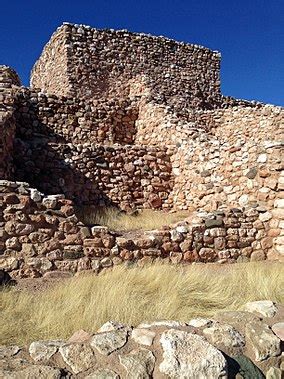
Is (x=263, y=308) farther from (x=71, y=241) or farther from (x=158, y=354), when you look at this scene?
(x=71, y=241)

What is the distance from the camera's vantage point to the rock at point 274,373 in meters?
3.28

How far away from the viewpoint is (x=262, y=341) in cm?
346

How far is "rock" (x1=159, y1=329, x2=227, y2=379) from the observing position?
113 inches

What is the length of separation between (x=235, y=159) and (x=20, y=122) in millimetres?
6686

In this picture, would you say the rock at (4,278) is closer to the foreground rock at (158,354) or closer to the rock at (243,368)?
the foreground rock at (158,354)

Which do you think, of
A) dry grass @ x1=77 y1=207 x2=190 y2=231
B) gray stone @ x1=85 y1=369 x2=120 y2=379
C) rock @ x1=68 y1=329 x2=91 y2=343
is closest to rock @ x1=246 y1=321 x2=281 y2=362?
gray stone @ x1=85 y1=369 x2=120 y2=379

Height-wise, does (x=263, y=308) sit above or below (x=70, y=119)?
below

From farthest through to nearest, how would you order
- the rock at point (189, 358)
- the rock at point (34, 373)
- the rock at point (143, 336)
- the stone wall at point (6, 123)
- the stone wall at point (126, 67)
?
the stone wall at point (126, 67) < the stone wall at point (6, 123) < the rock at point (143, 336) < the rock at point (189, 358) < the rock at point (34, 373)

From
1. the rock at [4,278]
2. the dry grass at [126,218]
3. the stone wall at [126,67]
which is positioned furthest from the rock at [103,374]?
the stone wall at [126,67]

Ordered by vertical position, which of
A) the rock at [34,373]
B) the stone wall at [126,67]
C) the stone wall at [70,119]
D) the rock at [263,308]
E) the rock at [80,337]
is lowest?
the rock at [34,373]

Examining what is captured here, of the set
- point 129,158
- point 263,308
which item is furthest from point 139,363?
point 129,158

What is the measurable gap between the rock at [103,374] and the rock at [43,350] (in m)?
0.37

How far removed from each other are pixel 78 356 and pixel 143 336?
0.57 m

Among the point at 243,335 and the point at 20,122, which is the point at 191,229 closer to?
the point at 243,335
